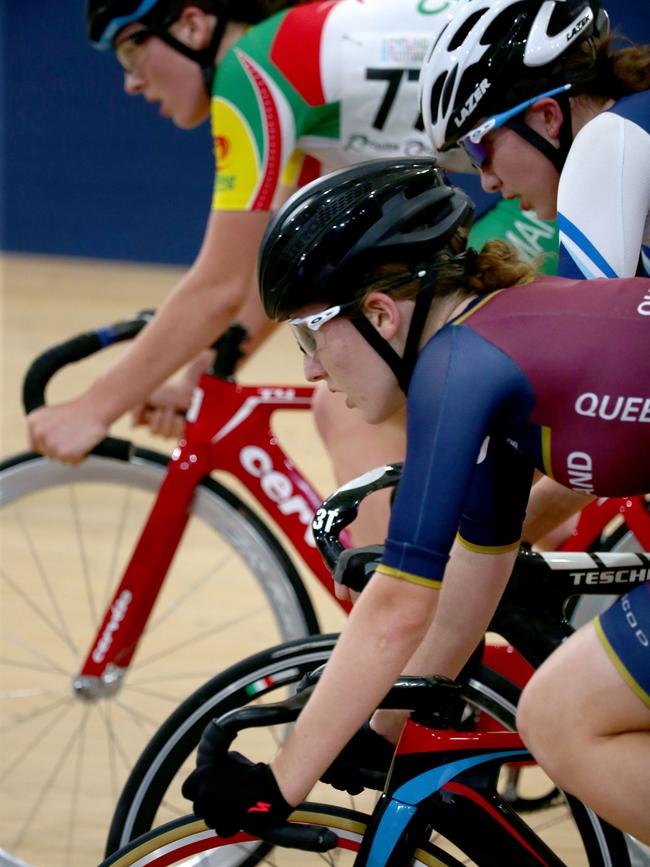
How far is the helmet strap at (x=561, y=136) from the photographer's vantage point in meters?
2.12

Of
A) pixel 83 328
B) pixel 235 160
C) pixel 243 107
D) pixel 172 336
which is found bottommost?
pixel 83 328

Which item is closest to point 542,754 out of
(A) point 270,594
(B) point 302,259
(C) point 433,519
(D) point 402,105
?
(C) point 433,519

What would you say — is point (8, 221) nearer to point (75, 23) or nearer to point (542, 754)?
point (75, 23)

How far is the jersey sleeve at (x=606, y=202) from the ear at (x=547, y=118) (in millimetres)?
144

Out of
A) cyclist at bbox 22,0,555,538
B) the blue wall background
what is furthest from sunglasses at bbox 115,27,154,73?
the blue wall background

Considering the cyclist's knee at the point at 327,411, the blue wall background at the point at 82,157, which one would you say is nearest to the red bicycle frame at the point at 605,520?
the cyclist's knee at the point at 327,411

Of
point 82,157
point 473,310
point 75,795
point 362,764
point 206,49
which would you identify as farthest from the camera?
point 82,157

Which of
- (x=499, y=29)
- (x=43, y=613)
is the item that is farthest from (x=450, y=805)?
(x=43, y=613)

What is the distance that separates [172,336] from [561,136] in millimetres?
933

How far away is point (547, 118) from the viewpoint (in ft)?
6.99

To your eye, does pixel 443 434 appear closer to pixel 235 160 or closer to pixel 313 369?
pixel 313 369

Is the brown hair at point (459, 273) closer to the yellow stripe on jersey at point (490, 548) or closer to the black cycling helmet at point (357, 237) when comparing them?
the black cycling helmet at point (357, 237)

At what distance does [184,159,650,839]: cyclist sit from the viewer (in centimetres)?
148

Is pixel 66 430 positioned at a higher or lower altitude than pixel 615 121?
lower
